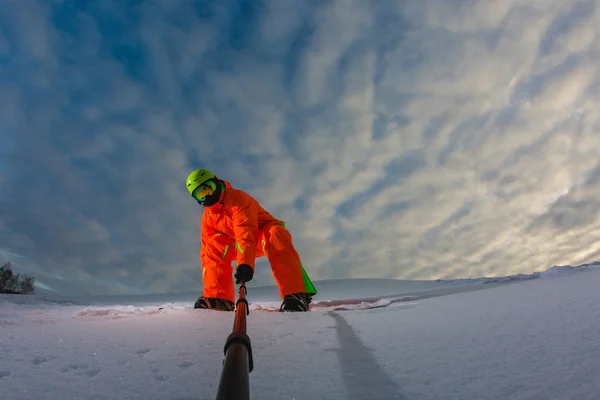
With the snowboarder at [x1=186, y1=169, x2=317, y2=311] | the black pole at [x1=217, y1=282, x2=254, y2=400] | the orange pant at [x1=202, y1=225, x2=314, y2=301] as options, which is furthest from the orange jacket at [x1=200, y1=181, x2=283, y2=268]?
the black pole at [x1=217, y1=282, x2=254, y2=400]

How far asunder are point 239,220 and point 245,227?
0.13 metres

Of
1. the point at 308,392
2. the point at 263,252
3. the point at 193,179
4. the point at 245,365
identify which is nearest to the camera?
the point at 245,365

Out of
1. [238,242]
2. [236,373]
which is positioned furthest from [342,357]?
[238,242]

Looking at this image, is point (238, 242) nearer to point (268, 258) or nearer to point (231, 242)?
point (268, 258)

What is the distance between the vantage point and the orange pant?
341cm

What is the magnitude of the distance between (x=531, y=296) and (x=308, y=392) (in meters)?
1.63

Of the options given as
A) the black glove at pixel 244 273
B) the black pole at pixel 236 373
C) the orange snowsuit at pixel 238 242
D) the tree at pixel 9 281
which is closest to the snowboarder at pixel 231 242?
the orange snowsuit at pixel 238 242

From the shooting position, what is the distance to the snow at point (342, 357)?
0.90 m

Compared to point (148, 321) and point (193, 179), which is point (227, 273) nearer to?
point (193, 179)

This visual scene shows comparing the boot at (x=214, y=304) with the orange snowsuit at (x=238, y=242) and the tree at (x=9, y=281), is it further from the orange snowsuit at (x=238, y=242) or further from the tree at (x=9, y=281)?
the tree at (x=9, y=281)

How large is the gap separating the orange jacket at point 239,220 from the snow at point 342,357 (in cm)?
123

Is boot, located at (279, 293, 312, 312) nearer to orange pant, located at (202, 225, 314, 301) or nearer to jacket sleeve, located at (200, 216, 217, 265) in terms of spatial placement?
orange pant, located at (202, 225, 314, 301)

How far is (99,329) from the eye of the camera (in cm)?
170

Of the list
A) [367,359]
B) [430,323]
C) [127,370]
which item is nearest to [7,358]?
[127,370]
